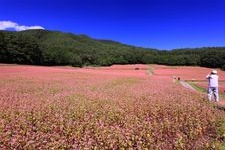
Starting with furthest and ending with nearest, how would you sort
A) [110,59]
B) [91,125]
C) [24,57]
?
[110,59]
[24,57]
[91,125]

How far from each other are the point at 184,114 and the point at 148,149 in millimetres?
4025

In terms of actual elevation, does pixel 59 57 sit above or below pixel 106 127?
above

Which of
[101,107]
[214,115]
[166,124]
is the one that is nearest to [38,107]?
[101,107]

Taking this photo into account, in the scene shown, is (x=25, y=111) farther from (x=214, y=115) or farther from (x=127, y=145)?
(x=214, y=115)

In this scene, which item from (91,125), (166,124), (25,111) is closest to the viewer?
(91,125)

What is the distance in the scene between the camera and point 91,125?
29.6 feet

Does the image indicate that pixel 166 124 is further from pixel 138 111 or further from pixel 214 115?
pixel 214 115

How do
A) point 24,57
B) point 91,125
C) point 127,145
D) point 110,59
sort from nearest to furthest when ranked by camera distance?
1. point 127,145
2. point 91,125
3. point 24,57
4. point 110,59

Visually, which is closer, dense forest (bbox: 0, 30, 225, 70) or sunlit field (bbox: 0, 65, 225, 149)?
sunlit field (bbox: 0, 65, 225, 149)

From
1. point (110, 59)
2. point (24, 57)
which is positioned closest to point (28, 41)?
point (24, 57)

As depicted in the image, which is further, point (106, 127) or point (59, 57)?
point (59, 57)

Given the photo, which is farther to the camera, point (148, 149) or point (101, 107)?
point (101, 107)

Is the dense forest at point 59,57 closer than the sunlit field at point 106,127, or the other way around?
the sunlit field at point 106,127

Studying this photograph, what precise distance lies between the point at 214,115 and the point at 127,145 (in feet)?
18.6
